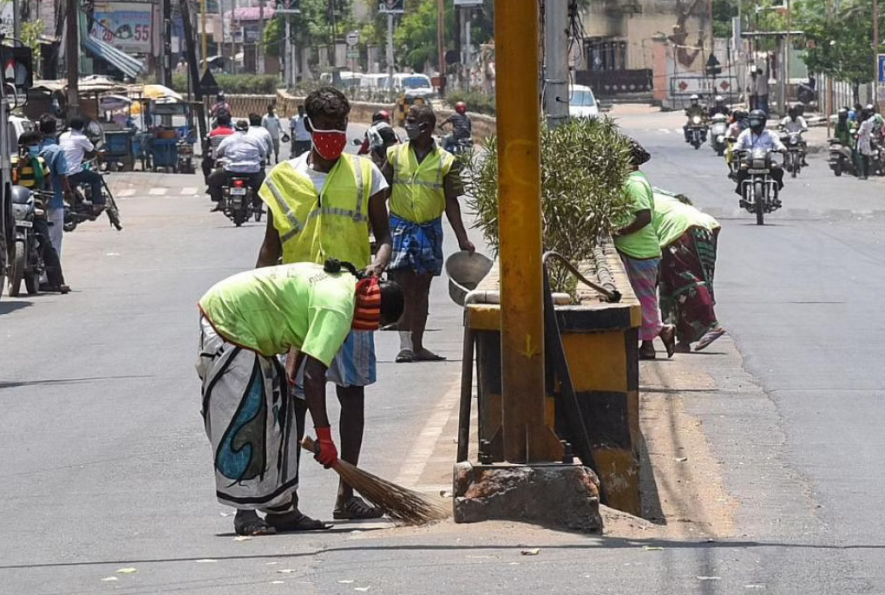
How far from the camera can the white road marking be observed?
29.1 ft

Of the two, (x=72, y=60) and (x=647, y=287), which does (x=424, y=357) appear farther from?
(x=72, y=60)

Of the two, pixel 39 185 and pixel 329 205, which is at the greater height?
pixel 329 205

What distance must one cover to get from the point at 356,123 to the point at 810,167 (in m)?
29.9

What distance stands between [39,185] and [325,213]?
11.5 m

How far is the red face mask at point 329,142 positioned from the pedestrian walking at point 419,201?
4333 mm

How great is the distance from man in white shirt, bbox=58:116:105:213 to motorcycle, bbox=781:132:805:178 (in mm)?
18364

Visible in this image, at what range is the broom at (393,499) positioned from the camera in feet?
23.8

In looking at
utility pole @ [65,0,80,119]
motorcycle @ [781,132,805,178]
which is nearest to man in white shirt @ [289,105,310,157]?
utility pole @ [65,0,80,119]

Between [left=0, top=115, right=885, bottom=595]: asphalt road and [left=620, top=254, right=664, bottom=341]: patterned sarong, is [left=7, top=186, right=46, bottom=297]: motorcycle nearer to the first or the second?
[left=0, top=115, right=885, bottom=595]: asphalt road

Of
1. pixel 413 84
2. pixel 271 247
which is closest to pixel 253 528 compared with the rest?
pixel 271 247

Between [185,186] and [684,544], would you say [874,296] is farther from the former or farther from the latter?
[185,186]

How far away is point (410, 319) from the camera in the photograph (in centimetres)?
1298

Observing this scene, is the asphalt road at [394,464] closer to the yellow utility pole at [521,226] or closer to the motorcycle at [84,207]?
the yellow utility pole at [521,226]

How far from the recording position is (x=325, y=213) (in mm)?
8281
